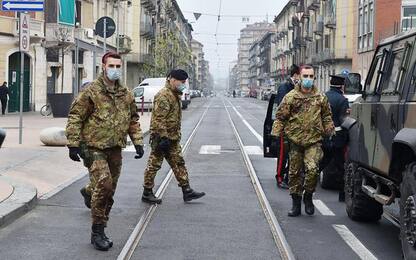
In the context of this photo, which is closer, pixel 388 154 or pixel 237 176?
pixel 388 154

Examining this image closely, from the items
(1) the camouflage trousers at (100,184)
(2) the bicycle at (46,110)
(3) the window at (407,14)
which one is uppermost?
(3) the window at (407,14)

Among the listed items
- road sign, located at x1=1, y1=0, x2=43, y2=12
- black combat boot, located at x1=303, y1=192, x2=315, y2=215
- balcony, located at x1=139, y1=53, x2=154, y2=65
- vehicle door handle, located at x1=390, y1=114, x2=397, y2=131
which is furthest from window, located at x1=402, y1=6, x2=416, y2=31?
vehicle door handle, located at x1=390, y1=114, x2=397, y2=131

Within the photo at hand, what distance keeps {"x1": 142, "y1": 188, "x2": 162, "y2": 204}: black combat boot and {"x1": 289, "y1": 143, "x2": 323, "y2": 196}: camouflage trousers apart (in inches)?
78.0

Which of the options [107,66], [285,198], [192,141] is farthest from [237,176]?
[192,141]

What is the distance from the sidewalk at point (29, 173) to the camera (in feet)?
27.3

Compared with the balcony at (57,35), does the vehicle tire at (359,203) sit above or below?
below

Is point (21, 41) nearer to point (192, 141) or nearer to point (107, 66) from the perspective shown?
point (192, 141)

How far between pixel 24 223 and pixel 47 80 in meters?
31.2

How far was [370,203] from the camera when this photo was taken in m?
7.73

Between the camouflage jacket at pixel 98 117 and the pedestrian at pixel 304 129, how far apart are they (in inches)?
93.6

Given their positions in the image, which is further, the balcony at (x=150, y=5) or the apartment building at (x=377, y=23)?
the balcony at (x=150, y=5)

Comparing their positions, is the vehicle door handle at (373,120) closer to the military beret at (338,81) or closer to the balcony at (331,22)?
the military beret at (338,81)

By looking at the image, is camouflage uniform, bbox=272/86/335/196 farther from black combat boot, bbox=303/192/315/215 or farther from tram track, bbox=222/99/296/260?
tram track, bbox=222/99/296/260

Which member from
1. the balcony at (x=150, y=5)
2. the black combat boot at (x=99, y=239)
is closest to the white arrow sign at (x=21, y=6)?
the black combat boot at (x=99, y=239)
